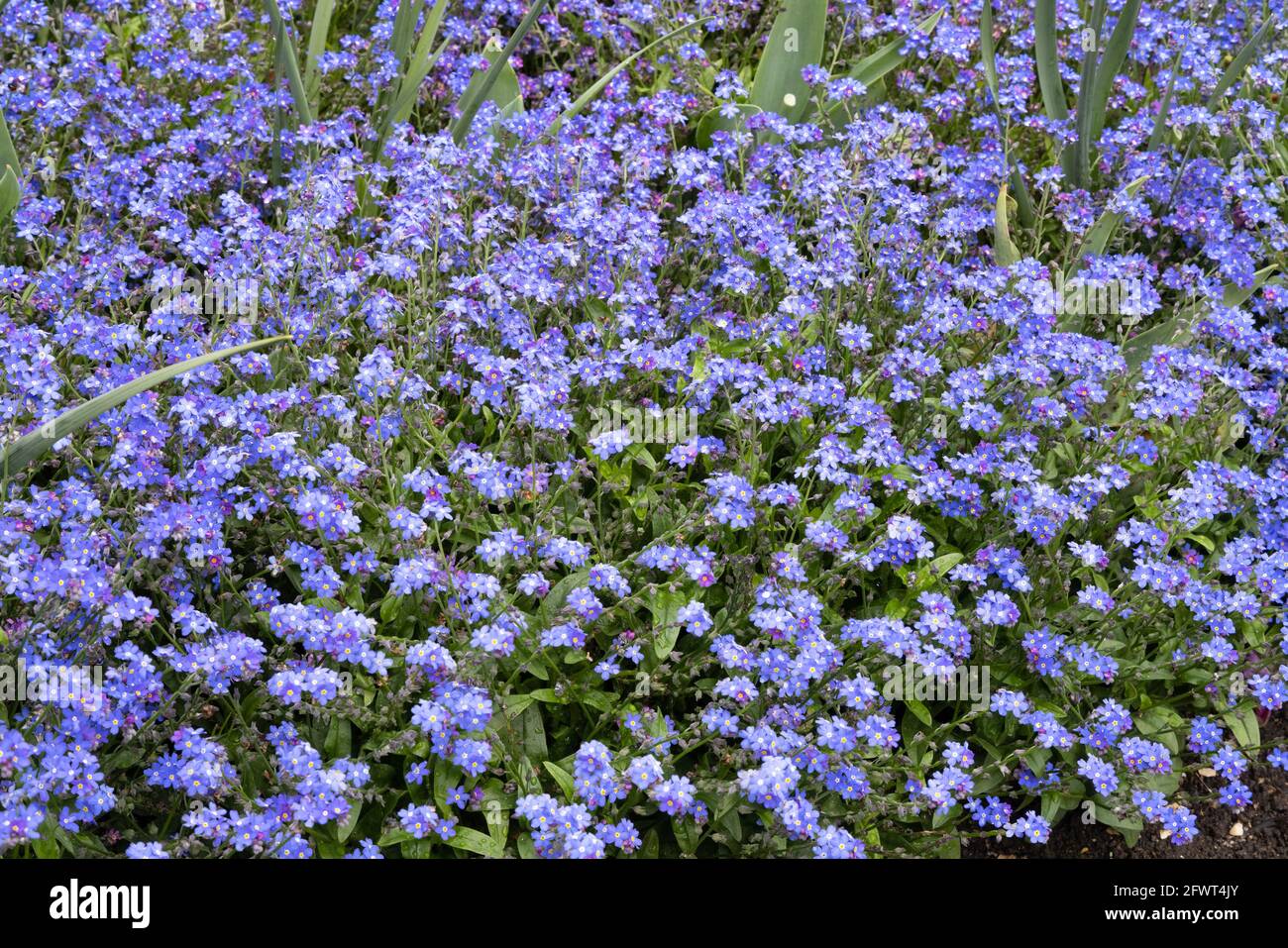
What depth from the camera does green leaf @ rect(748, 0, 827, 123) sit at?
5.99 m

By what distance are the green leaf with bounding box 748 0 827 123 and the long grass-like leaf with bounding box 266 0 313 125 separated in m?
1.91

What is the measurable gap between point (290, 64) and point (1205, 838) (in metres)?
4.30

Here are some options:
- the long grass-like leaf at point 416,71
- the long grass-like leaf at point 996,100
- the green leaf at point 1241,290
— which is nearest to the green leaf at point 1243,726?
the green leaf at point 1241,290

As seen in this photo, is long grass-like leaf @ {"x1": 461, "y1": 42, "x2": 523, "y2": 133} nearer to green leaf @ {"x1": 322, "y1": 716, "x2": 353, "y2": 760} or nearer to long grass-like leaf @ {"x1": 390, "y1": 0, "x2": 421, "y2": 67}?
long grass-like leaf @ {"x1": 390, "y1": 0, "x2": 421, "y2": 67}

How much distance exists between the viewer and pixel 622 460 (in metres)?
4.57

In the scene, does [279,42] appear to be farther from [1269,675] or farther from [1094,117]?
[1269,675]

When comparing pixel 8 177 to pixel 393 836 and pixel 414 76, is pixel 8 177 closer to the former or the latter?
pixel 414 76

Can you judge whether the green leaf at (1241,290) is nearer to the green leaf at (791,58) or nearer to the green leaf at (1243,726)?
the green leaf at (1243,726)

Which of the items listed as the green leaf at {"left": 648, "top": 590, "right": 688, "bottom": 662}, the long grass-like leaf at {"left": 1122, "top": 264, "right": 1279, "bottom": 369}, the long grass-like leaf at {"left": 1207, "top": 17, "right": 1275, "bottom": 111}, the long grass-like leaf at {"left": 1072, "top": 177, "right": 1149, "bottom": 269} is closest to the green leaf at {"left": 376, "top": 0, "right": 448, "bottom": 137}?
the green leaf at {"left": 648, "top": 590, "right": 688, "bottom": 662}

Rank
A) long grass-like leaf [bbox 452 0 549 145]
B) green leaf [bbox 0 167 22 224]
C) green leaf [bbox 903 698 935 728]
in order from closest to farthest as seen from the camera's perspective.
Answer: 1. green leaf [bbox 903 698 935 728]
2. green leaf [bbox 0 167 22 224]
3. long grass-like leaf [bbox 452 0 549 145]

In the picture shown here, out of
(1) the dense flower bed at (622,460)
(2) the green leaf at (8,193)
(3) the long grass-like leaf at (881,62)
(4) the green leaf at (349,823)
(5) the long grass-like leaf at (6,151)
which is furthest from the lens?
(3) the long grass-like leaf at (881,62)

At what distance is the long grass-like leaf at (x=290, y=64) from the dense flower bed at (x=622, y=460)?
3cm

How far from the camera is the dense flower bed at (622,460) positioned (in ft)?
12.3

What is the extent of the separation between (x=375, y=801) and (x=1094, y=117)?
428cm
